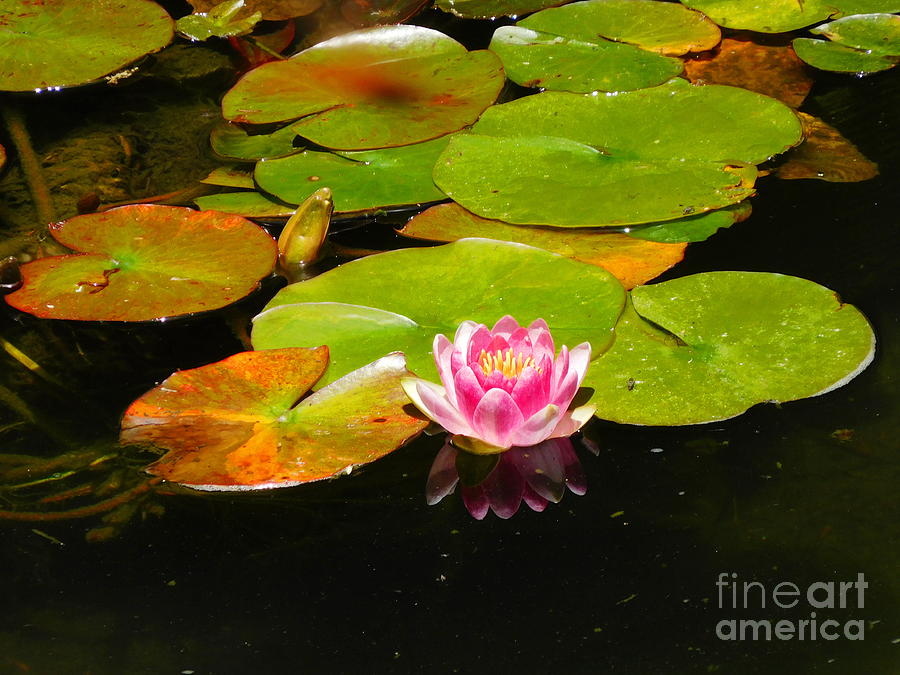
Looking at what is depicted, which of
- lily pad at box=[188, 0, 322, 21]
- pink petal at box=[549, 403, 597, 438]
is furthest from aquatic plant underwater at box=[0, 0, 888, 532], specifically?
lily pad at box=[188, 0, 322, 21]

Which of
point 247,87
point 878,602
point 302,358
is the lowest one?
point 878,602

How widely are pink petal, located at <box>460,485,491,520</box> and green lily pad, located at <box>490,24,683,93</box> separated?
1425mm

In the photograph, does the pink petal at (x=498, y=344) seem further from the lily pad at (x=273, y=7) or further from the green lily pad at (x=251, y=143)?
the lily pad at (x=273, y=7)

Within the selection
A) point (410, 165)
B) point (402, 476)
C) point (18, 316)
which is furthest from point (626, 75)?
point (18, 316)

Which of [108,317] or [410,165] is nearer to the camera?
[108,317]

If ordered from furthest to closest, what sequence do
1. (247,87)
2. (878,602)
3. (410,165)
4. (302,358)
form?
(247,87)
(410,165)
(302,358)
(878,602)

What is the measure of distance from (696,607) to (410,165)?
4.34 ft

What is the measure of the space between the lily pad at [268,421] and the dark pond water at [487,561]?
5cm

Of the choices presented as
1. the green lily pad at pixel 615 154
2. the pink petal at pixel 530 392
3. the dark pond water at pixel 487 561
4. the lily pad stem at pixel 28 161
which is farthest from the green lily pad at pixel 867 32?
the lily pad stem at pixel 28 161

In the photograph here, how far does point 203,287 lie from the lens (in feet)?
5.97

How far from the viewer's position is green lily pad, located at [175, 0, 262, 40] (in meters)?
2.99

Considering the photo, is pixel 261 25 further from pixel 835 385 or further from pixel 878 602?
pixel 878 602

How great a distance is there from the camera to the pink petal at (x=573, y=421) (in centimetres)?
147

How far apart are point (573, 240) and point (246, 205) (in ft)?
2.57
